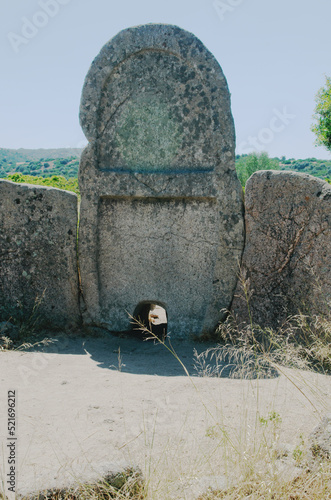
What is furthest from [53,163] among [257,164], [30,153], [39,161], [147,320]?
[147,320]

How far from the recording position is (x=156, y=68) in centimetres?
447

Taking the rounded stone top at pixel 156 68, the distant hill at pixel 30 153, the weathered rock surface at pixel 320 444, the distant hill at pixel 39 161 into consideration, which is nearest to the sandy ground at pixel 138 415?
the weathered rock surface at pixel 320 444

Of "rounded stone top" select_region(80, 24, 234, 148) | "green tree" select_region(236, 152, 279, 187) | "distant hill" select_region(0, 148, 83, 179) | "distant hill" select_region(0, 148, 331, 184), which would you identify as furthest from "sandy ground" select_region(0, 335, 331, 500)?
"distant hill" select_region(0, 148, 83, 179)

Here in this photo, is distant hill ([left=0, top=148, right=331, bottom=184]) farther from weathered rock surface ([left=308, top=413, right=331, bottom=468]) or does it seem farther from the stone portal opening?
weathered rock surface ([left=308, top=413, right=331, bottom=468])

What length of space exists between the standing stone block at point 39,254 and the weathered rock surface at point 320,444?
3.02 m

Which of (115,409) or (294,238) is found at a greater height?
(294,238)

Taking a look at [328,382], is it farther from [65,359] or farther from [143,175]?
[143,175]

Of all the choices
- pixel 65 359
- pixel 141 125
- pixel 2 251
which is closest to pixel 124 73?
pixel 141 125

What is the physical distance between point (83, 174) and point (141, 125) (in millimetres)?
720

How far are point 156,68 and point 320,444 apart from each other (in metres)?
3.58

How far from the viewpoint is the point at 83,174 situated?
4551 millimetres

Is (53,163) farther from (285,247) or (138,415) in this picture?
Result: (138,415)

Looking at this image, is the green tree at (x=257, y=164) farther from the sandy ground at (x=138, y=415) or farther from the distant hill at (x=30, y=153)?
the distant hill at (x=30, y=153)

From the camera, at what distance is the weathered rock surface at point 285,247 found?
404 cm
